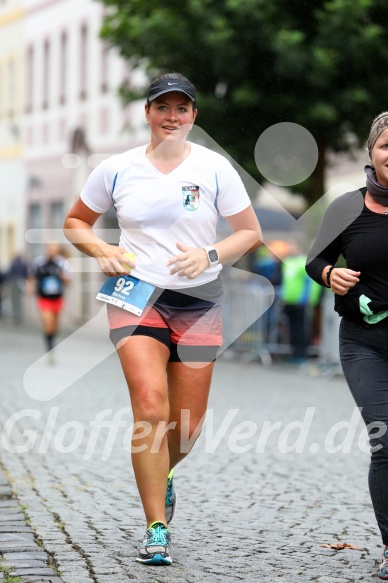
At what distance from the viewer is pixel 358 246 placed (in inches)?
224

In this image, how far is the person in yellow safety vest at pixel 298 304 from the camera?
20.2 meters

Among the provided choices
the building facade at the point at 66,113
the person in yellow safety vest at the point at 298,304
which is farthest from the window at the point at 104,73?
the person in yellow safety vest at the point at 298,304

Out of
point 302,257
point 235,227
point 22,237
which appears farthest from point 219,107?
point 22,237

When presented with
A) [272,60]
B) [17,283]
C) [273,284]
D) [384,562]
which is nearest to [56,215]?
[17,283]

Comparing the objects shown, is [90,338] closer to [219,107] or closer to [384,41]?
[219,107]

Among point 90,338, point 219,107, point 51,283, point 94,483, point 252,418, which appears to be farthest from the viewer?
point 90,338

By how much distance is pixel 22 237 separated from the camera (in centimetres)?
4300

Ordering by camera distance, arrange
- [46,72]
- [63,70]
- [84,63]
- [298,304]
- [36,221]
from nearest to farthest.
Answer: [298,304] → [84,63] → [63,70] → [36,221] → [46,72]

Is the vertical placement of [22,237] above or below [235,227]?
below

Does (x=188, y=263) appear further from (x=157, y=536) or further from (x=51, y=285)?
(x=51, y=285)

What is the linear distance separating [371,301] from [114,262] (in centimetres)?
100

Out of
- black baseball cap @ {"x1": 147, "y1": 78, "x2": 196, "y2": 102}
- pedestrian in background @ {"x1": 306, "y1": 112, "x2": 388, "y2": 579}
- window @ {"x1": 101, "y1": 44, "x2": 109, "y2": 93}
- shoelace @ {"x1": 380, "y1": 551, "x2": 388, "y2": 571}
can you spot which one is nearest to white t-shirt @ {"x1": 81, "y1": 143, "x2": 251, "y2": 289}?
black baseball cap @ {"x1": 147, "y1": 78, "x2": 196, "y2": 102}

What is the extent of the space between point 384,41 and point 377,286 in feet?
48.6

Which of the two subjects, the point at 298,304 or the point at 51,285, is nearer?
the point at 51,285
